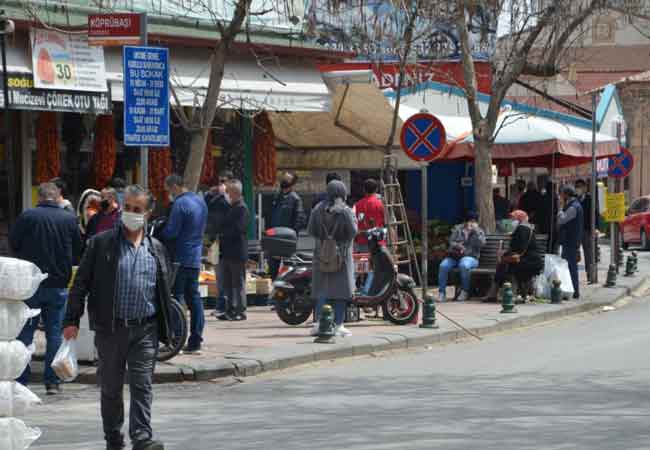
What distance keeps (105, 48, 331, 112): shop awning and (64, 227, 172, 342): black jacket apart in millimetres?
10350

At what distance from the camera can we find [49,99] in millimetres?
17766

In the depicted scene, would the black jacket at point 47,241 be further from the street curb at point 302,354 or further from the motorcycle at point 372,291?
the motorcycle at point 372,291

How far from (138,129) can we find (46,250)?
1596 millimetres

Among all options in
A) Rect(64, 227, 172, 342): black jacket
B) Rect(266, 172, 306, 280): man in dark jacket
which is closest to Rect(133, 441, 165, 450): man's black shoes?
Rect(64, 227, 172, 342): black jacket

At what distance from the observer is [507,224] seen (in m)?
22.9

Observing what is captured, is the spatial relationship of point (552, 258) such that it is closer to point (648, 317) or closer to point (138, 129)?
point (648, 317)

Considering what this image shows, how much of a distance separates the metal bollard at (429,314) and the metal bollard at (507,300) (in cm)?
219

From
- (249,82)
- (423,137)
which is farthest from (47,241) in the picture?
(249,82)

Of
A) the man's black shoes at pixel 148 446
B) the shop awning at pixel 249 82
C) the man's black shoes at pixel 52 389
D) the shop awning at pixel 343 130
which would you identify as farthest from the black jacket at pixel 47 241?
the shop awning at pixel 343 130

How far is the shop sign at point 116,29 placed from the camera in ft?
41.1

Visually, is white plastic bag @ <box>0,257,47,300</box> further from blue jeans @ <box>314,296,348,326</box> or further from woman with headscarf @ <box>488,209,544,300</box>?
woman with headscarf @ <box>488,209,544,300</box>

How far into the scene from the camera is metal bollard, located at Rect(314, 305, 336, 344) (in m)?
14.7

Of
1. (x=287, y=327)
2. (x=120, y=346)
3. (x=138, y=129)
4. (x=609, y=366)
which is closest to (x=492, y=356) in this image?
(x=609, y=366)

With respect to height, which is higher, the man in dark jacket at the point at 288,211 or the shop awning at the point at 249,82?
the shop awning at the point at 249,82
